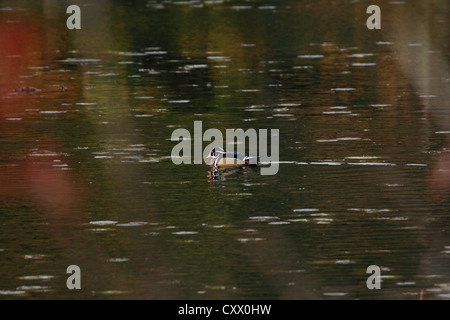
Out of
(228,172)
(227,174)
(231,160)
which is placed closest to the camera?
(227,174)

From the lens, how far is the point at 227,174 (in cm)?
2680

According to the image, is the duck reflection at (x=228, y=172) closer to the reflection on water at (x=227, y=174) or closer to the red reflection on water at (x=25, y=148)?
the reflection on water at (x=227, y=174)

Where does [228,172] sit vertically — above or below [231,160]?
below

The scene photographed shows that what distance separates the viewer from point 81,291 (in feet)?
61.6

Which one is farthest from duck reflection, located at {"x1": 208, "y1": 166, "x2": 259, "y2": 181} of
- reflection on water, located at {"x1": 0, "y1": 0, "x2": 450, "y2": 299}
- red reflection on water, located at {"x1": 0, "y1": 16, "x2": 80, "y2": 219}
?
red reflection on water, located at {"x1": 0, "y1": 16, "x2": 80, "y2": 219}

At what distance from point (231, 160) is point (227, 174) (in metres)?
0.54

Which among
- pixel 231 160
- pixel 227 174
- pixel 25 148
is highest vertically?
pixel 25 148

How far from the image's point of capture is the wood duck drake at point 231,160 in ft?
89.2

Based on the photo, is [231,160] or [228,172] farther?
[231,160]

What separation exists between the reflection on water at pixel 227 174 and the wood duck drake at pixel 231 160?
32cm

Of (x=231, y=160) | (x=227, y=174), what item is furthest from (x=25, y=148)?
(x=227, y=174)

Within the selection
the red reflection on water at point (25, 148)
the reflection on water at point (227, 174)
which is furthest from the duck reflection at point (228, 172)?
the red reflection on water at point (25, 148)

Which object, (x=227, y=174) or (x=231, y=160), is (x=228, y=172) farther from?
(x=231, y=160)

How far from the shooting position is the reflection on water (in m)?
19.5
